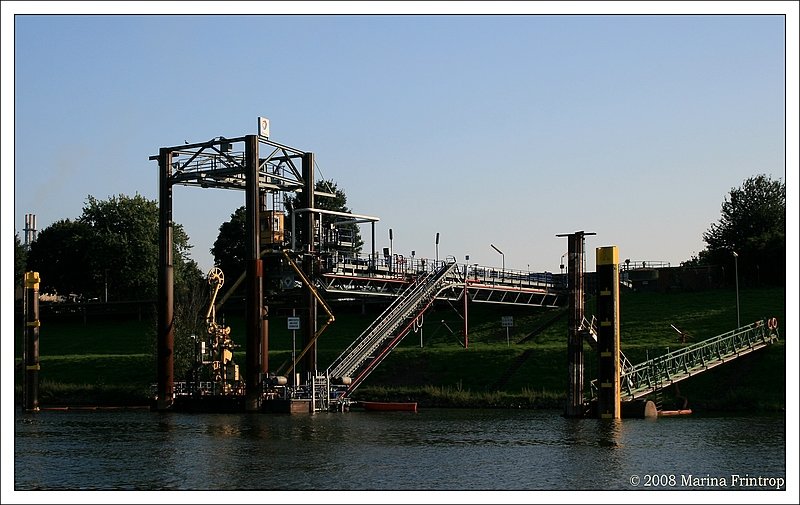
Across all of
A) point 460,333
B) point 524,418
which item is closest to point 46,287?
point 460,333

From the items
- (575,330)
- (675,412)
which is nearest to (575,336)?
(575,330)

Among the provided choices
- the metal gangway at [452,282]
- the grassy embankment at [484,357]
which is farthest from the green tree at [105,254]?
the metal gangway at [452,282]

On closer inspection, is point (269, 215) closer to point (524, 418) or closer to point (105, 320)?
point (524, 418)

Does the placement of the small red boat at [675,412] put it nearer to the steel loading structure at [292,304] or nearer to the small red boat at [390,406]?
the steel loading structure at [292,304]

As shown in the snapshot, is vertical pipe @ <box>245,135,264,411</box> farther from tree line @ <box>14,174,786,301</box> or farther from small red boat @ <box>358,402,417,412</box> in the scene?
tree line @ <box>14,174,786,301</box>

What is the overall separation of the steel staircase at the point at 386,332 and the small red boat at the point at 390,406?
5.52 feet

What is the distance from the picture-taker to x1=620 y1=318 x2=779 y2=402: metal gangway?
6556cm

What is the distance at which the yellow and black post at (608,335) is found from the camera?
59.4 m

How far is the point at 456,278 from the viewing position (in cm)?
9312

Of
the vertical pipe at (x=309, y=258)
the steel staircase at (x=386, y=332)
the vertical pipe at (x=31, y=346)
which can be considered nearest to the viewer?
the vertical pipe at (x=31, y=346)

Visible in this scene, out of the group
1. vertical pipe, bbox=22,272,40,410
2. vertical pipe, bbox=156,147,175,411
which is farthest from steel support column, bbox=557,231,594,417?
vertical pipe, bbox=22,272,40,410

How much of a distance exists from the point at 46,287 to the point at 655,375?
9214 centimetres

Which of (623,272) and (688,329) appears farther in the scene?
(623,272)

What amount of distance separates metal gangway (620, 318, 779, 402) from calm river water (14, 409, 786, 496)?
404 cm
